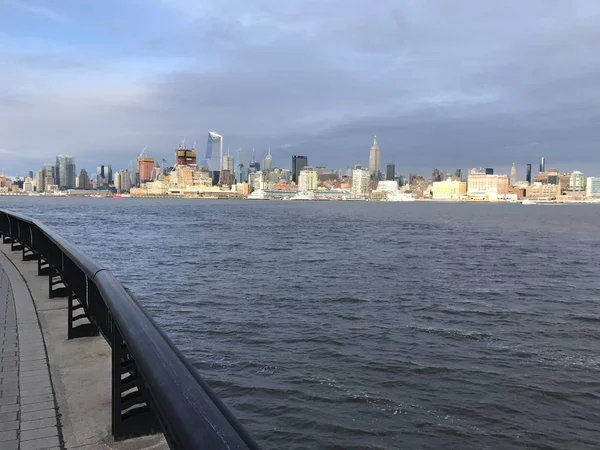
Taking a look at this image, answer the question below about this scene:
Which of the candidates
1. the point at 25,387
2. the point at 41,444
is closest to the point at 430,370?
the point at 25,387

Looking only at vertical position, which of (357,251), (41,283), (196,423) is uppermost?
(196,423)

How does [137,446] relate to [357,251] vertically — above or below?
above

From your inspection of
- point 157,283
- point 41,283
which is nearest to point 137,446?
point 41,283

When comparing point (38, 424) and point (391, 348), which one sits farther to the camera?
point (391, 348)

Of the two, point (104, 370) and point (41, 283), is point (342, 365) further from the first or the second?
point (104, 370)

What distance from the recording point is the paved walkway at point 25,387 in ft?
11.3

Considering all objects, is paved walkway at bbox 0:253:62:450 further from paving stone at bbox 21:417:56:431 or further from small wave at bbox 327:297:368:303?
small wave at bbox 327:297:368:303

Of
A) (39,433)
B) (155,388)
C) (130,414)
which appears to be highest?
(155,388)

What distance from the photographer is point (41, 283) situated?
8.94 meters

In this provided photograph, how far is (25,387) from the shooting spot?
4.28 m

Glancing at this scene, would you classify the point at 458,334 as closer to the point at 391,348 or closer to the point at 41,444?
the point at 391,348

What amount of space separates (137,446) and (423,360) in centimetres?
877

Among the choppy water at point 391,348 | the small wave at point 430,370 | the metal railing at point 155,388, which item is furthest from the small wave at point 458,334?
the metal railing at point 155,388

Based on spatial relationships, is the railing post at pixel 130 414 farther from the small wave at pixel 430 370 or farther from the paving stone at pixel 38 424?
the small wave at pixel 430 370
